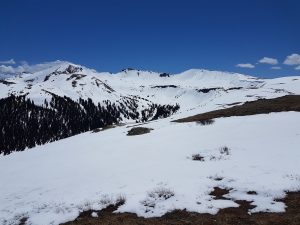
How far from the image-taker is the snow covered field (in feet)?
70.8

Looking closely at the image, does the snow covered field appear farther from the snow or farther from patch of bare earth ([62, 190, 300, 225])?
patch of bare earth ([62, 190, 300, 225])

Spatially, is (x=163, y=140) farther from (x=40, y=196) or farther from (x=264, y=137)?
(x=40, y=196)

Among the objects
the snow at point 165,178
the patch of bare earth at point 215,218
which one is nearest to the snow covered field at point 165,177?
the snow at point 165,178

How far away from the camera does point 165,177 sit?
2680 cm

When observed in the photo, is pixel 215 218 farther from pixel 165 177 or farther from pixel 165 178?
pixel 165 177

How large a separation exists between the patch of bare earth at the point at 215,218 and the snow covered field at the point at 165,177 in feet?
1.95

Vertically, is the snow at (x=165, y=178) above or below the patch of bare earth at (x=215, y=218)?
above

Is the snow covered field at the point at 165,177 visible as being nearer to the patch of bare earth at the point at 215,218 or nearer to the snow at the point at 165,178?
the snow at the point at 165,178

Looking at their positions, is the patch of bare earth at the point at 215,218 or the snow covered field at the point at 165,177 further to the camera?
the snow covered field at the point at 165,177

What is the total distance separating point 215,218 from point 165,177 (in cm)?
854

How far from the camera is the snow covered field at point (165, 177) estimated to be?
21594 millimetres

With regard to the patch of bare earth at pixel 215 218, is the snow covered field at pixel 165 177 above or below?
above

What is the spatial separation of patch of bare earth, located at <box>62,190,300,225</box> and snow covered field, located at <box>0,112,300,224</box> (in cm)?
59

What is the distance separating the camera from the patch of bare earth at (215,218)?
698 inches
